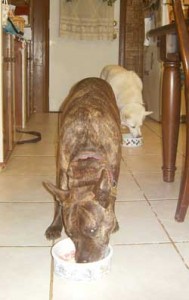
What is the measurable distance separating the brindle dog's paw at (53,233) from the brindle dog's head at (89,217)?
13.1 inches

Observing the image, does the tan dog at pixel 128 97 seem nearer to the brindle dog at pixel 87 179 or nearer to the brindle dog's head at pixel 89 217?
the brindle dog at pixel 87 179

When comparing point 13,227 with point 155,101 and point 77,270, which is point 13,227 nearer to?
point 77,270

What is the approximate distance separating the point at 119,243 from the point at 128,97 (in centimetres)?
270

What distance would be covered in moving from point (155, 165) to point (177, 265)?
1.48m

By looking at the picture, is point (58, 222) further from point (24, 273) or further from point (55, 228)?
point (24, 273)

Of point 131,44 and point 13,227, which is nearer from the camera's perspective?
point 13,227

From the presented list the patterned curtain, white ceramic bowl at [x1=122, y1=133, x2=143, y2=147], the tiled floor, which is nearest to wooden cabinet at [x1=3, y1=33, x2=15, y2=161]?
the tiled floor

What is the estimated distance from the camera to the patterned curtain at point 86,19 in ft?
17.4

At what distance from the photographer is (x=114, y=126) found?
64.2 inches

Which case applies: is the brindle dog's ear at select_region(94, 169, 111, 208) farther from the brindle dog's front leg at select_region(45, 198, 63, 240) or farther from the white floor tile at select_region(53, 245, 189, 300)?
the brindle dog's front leg at select_region(45, 198, 63, 240)

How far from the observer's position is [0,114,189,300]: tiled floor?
48.3 inches

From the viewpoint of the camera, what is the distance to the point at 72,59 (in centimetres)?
556

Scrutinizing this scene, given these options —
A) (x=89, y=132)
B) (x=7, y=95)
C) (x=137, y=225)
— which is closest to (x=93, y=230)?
(x=89, y=132)

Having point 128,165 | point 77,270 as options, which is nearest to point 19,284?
point 77,270
